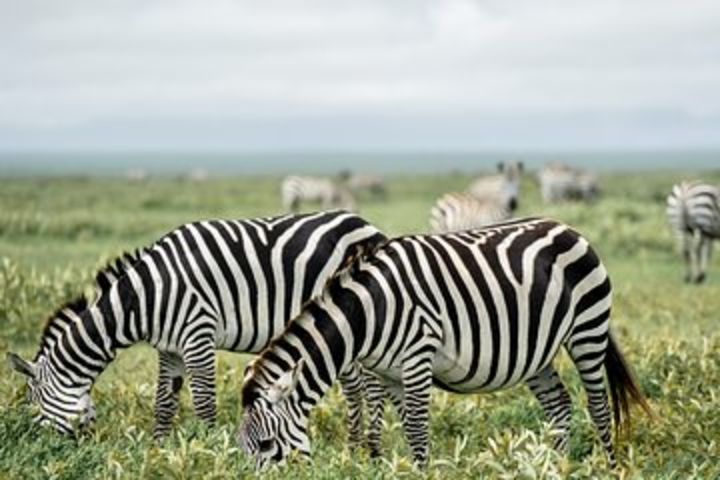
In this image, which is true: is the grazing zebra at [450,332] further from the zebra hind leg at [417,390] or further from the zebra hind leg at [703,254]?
the zebra hind leg at [703,254]

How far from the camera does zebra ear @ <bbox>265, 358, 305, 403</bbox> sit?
5.81 meters

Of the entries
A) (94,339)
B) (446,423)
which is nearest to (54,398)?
(94,339)

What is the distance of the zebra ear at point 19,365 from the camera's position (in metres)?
7.04

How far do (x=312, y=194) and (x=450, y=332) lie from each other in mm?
28158

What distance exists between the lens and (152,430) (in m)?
7.95

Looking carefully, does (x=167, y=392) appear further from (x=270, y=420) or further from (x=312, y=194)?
(x=312, y=194)

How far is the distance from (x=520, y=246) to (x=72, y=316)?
9.12 ft

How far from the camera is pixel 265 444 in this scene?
19.3ft

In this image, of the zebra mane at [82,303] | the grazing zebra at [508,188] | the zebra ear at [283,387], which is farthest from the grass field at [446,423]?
the grazing zebra at [508,188]

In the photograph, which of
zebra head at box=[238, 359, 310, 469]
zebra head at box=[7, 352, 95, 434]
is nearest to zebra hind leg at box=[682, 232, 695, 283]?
zebra head at box=[7, 352, 95, 434]

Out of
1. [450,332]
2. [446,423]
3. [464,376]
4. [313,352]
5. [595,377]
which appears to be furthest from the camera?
[446,423]

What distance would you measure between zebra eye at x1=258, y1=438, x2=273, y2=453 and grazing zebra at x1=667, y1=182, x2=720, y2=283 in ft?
42.5

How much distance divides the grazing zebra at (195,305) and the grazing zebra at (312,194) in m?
26.1

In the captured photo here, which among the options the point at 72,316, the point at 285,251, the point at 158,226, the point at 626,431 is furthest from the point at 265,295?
the point at 158,226
